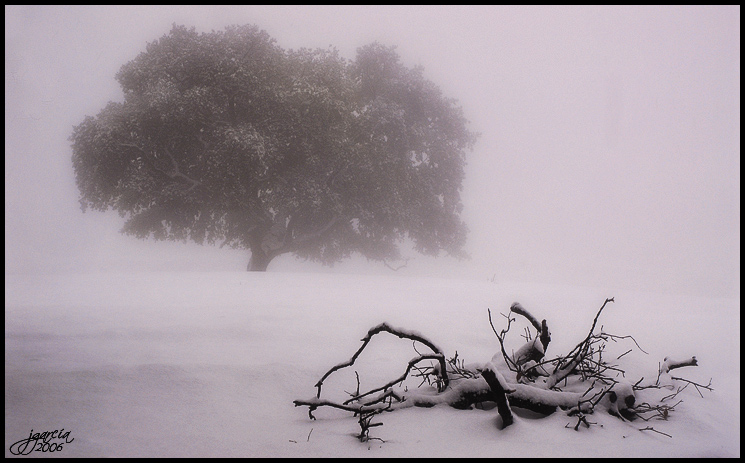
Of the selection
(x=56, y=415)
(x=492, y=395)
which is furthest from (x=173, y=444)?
(x=492, y=395)

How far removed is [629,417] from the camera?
2.62 meters

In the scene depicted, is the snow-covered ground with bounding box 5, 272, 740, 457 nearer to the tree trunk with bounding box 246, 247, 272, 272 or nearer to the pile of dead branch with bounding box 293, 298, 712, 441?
the pile of dead branch with bounding box 293, 298, 712, 441

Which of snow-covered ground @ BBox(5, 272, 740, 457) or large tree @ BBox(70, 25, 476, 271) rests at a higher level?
large tree @ BBox(70, 25, 476, 271)

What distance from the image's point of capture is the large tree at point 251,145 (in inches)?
503

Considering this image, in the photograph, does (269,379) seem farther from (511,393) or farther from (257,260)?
(257,260)

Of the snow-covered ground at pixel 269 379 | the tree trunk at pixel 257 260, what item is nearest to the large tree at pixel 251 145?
the tree trunk at pixel 257 260
